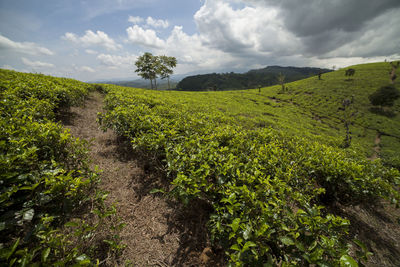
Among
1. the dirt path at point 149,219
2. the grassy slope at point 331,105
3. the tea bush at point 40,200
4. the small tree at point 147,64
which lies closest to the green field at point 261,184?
the dirt path at point 149,219

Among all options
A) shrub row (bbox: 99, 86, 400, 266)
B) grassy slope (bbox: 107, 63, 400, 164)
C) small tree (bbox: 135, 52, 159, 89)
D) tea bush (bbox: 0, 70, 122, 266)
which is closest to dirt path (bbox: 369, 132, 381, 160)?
grassy slope (bbox: 107, 63, 400, 164)

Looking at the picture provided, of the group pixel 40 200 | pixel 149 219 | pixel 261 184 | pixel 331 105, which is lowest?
pixel 331 105

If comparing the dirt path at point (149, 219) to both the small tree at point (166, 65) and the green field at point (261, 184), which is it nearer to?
the green field at point (261, 184)

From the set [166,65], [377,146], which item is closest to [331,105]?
[377,146]

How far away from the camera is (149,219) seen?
375 cm

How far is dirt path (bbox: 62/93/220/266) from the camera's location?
3.03m

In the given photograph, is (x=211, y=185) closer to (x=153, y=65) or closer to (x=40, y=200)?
(x=40, y=200)

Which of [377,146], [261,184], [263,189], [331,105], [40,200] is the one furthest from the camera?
[331,105]

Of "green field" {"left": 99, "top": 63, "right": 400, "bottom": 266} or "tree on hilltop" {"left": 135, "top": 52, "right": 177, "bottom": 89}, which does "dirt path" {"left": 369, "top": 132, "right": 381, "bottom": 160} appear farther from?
"tree on hilltop" {"left": 135, "top": 52, "right": 177, "bottom": 89}

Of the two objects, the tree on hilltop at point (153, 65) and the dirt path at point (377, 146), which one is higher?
the tree on hilltop at point (153, 65)

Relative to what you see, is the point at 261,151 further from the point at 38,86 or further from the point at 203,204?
the point at 38,86

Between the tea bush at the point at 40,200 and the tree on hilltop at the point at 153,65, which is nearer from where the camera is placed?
the tea bush at the point at 40,200

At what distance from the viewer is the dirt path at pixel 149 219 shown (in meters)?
3.03

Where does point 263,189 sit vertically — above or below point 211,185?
below
